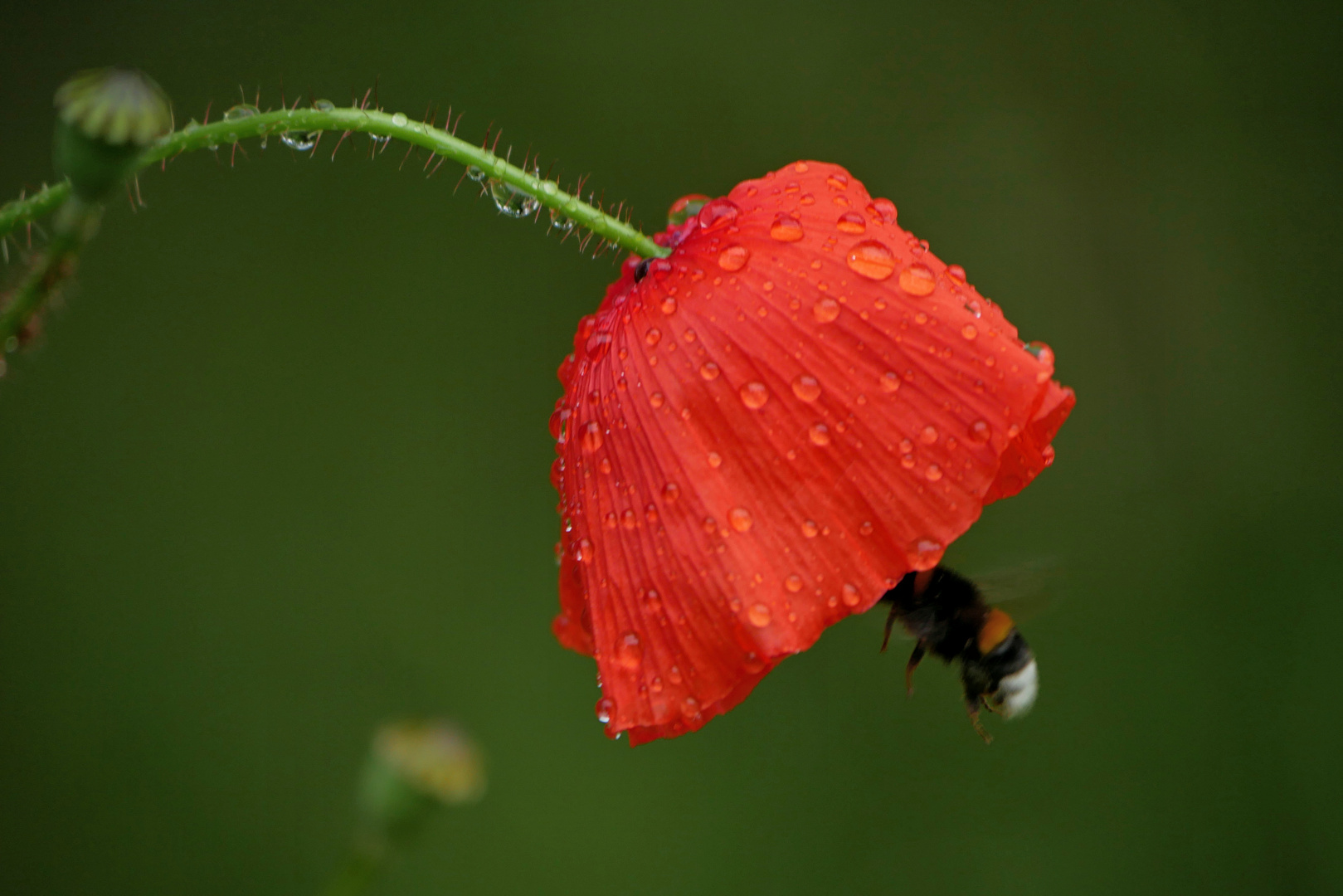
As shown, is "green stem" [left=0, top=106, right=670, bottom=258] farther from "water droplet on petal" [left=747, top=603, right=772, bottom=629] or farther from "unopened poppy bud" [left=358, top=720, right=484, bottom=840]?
"unopened poppy bud" [left=358, top=720, right=484, bottom=840]

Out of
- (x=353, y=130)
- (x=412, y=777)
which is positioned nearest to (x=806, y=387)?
(x=353, y=130)

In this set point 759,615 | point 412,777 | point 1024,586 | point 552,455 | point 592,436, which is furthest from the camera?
point 552,455

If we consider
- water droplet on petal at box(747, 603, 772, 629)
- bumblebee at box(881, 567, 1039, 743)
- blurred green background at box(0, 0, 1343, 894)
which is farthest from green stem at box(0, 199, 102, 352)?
blurred green background at box(0, 0, 1343, 894)

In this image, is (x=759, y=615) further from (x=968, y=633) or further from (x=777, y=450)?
(x=968, y=633)

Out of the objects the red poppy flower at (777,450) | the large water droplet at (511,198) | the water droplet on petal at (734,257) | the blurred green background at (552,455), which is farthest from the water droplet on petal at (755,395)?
the blurred green background at (552,455)

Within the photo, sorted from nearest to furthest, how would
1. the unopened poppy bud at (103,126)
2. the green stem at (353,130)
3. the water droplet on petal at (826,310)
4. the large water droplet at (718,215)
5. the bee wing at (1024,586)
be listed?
the unopened poppy bud at (103,126) < the green stem at (353,130) < the water droplet on petal at (826,310) < the large water droplet at (718,215) < the bee wing at (1024,586)

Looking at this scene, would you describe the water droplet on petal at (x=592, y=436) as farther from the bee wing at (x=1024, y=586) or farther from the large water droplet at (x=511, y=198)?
the bee wing at (x=1024, y=586)

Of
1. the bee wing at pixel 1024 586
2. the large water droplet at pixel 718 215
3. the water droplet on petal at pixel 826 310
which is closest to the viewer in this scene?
the water droplet on petal at pixel 826 310

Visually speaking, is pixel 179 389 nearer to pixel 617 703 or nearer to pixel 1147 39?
pixel 617 703

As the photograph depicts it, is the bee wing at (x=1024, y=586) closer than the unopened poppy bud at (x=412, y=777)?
No
